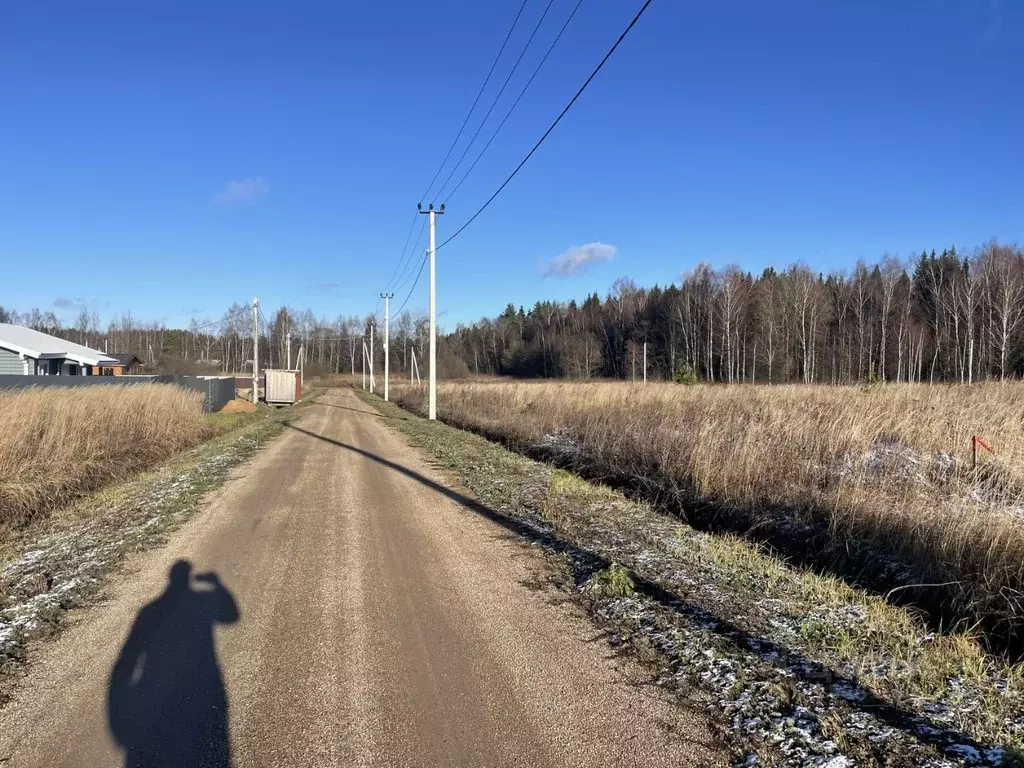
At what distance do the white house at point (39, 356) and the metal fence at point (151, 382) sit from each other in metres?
7.22

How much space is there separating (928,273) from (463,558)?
6761 cm

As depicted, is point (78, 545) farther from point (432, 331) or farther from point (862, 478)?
point (432, 331)

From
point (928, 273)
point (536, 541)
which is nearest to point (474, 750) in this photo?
point (536, 541)

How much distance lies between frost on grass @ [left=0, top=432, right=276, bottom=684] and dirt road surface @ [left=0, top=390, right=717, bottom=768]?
0.28m

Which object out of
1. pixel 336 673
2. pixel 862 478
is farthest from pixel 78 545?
pixel 862 478

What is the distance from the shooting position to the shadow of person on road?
Result: 302 cm

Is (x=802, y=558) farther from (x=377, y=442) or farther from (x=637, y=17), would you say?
(x=377, y=442)

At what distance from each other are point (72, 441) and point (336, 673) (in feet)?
33.8

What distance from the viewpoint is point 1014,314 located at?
45.5 metres

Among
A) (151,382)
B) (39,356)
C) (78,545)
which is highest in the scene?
(39,356)

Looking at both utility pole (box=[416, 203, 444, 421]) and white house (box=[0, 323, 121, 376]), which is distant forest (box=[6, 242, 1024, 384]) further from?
white house (box=[0, 323, 121, 376])

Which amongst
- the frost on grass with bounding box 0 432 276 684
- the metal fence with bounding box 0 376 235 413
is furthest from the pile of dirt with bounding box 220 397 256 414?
the frost on grass with bounding box 0 432 276 684

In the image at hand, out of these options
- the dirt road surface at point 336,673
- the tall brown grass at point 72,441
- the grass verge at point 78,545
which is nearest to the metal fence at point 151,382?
the tall brown grass at point 72,441

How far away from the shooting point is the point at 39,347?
34688mm
